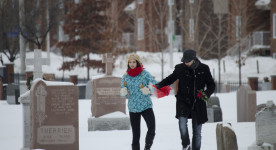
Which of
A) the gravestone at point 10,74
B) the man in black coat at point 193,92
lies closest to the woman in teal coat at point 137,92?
the man in black coat at point 193,92

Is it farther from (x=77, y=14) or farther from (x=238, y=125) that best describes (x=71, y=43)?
(x=238, y=125)

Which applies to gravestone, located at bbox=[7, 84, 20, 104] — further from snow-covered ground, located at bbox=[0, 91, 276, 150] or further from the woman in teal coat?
the woman in teal coat

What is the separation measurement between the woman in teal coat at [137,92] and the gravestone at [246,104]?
4683 mm

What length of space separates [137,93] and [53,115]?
1.61 m

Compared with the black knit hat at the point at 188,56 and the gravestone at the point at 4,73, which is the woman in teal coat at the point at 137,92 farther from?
the gravestone at the point at 4,73

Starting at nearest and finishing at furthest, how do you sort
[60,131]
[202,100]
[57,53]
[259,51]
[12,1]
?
[202,100], [60,131], [12,1], [259,51], [57,53]

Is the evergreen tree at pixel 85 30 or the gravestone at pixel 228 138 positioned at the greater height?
the evergreen tree at pixel 85 30

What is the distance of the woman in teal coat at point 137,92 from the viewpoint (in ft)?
25.2

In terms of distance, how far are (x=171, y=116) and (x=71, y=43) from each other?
63.9 feet

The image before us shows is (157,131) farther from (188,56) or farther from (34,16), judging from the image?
(34,16)

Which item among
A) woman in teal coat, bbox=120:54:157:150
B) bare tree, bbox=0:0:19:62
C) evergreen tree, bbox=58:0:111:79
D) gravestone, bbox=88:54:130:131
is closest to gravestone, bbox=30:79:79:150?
woman in teal coat, bbox=120:54:157:150

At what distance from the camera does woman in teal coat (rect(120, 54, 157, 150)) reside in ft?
25.2

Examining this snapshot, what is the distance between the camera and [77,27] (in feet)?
107

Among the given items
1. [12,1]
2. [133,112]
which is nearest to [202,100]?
[133,112]
